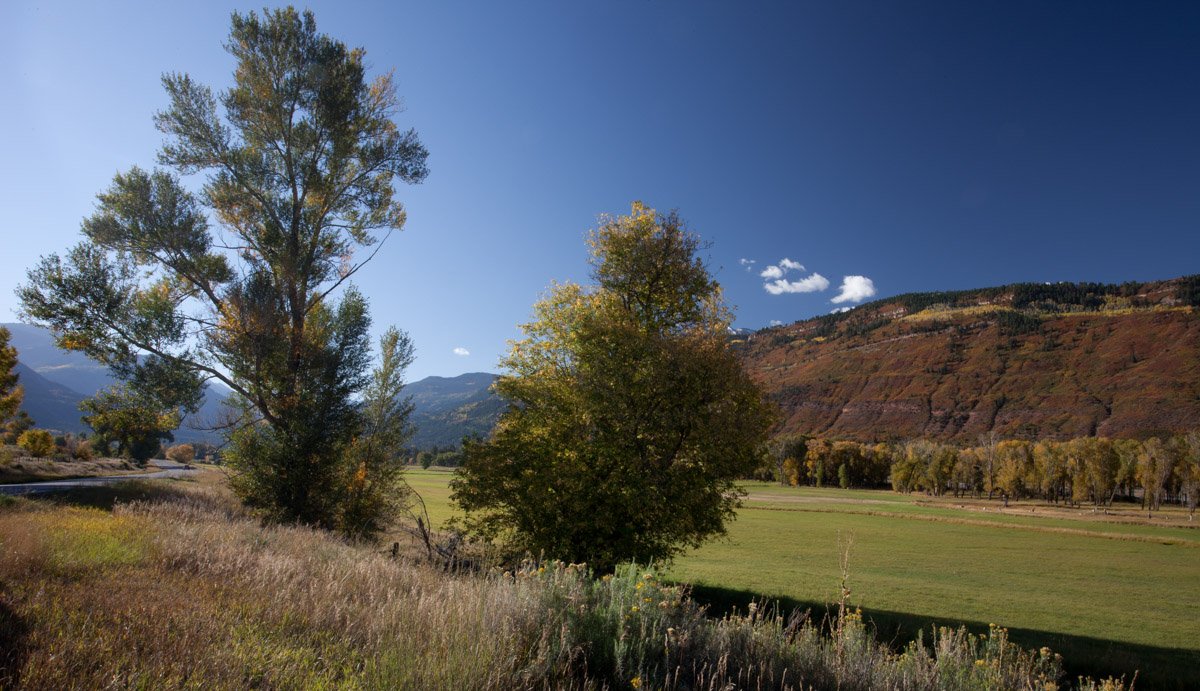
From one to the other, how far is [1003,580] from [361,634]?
32.6 m

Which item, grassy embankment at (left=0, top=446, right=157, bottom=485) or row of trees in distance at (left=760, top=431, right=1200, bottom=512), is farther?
row of trees in distance at (left=760, top=431, right=1200, bottom=512)

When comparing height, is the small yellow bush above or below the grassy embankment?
above

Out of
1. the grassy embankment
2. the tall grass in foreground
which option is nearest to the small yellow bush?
the grassy embankment

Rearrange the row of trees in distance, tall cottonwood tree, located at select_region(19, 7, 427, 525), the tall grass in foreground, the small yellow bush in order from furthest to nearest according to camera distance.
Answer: the row of trees in distance < the small yellow bush < tall cottonwood tree, located at select_region(19, 7, 427, 525) < the tall grass in foreground

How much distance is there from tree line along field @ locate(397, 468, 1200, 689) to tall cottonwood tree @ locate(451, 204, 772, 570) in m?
3.61

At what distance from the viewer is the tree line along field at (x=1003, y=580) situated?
604 inches

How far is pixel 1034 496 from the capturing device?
348 feet

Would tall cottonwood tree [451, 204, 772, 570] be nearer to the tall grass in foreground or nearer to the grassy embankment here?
the tall grass in foreground

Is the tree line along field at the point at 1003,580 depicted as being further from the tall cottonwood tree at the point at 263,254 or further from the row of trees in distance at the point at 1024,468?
the row of trees in distance at the point at 1024,468

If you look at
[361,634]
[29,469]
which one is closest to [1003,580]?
[361,634]

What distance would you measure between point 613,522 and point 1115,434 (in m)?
218

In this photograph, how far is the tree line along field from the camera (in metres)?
15.4

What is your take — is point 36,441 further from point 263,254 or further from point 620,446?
point 620,446

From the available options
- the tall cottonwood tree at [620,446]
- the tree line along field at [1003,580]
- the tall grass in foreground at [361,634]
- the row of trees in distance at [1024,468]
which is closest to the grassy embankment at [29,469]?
the tree line along field at [1003,580]
